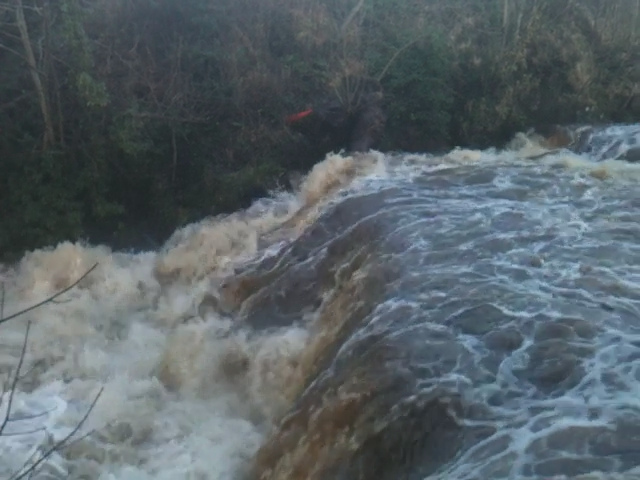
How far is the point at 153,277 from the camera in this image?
1020cm

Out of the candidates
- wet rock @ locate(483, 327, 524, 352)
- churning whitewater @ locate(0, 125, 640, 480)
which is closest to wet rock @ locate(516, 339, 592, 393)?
churning whitewater @ locate(0, 125, 640, 480)

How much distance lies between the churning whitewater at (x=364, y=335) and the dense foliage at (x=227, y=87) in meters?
1.03

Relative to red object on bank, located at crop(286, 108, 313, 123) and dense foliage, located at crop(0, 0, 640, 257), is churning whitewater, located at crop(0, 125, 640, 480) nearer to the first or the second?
dense foliage, located at crop(0, 0, 640, 257)

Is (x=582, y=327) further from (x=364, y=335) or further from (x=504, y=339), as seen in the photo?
(x=364, y=335)

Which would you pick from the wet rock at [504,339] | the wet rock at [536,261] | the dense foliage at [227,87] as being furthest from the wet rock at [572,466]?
the dense foliage at [227,87]

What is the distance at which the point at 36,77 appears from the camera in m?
11.0

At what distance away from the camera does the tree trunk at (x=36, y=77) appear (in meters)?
10.4

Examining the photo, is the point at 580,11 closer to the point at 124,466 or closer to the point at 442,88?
the point at 442,88

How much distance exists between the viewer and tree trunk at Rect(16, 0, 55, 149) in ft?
34.1

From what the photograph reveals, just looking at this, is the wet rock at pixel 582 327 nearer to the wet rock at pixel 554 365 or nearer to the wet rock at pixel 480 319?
the wet rock at pixel 554 365

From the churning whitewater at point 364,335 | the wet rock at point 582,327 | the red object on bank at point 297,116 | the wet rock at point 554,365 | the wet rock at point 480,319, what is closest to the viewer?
the churning whitewater at point 364,335

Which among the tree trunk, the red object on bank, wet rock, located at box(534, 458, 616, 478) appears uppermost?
wet rock, located at box(534, 458, 616, 478)

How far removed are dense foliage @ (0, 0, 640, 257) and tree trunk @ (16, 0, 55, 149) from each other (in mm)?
26

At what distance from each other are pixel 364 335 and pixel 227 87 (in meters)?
7.30
